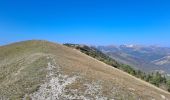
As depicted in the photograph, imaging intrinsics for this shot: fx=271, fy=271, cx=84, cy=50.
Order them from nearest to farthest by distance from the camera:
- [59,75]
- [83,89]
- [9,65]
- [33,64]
Result: [83,89] < [59,75] < [33,64] < [9,65]

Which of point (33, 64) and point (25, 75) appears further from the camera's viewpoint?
point (33, 64)

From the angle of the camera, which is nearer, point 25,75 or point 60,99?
point 60,99

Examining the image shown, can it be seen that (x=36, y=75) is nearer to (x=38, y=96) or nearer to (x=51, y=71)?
(x=51, y=71)

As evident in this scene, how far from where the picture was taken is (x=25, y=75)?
4822 centimetres

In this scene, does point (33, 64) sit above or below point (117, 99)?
above

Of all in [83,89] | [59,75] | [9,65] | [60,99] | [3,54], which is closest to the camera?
[60,99]

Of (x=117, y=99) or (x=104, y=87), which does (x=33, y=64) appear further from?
(x=117, y=99)

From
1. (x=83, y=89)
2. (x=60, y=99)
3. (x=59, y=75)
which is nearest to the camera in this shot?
(x=60, y=99)

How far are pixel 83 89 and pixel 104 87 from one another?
4.12m

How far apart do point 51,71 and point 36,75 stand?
9.42 ft

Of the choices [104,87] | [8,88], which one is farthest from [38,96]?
[104,87]

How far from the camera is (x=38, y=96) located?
41.0 meters

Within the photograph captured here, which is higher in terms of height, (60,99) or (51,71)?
(51,71)

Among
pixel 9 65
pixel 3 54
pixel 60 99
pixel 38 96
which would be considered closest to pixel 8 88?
pixel 38 96
